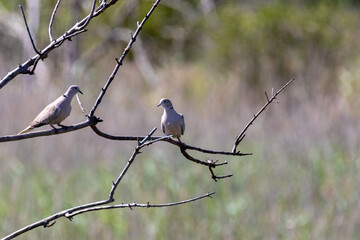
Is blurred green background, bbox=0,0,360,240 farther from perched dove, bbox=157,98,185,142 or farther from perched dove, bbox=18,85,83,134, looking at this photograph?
perched dove, bbox=18,85,83,134

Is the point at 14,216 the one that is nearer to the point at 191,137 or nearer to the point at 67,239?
the point at 67,239

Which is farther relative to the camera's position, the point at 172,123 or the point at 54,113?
the point at 172,123

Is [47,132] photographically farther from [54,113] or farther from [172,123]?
[172,123]

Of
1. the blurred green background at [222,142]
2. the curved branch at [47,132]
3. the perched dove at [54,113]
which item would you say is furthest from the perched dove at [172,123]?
the blurred green background at [222,142]

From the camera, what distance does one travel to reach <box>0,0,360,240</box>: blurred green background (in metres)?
5.20

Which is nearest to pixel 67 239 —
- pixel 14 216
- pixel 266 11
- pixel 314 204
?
pixel 14 216

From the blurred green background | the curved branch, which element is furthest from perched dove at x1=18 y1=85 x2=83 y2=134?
the blurred green background

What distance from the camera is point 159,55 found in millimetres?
16438

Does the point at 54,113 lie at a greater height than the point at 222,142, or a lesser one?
lesser

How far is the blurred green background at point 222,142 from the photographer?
5.20m

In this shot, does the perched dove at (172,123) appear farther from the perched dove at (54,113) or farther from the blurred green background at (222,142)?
the blurred green background at (222,142)

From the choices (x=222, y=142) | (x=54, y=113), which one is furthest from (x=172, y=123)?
(x=222, y=142)

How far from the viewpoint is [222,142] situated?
730 cm

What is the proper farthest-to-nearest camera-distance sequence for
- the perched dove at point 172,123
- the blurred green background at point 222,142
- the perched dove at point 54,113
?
the blurred green background at point 222,142
the perched dove at point 172,123
the perched dove at point 54,113
